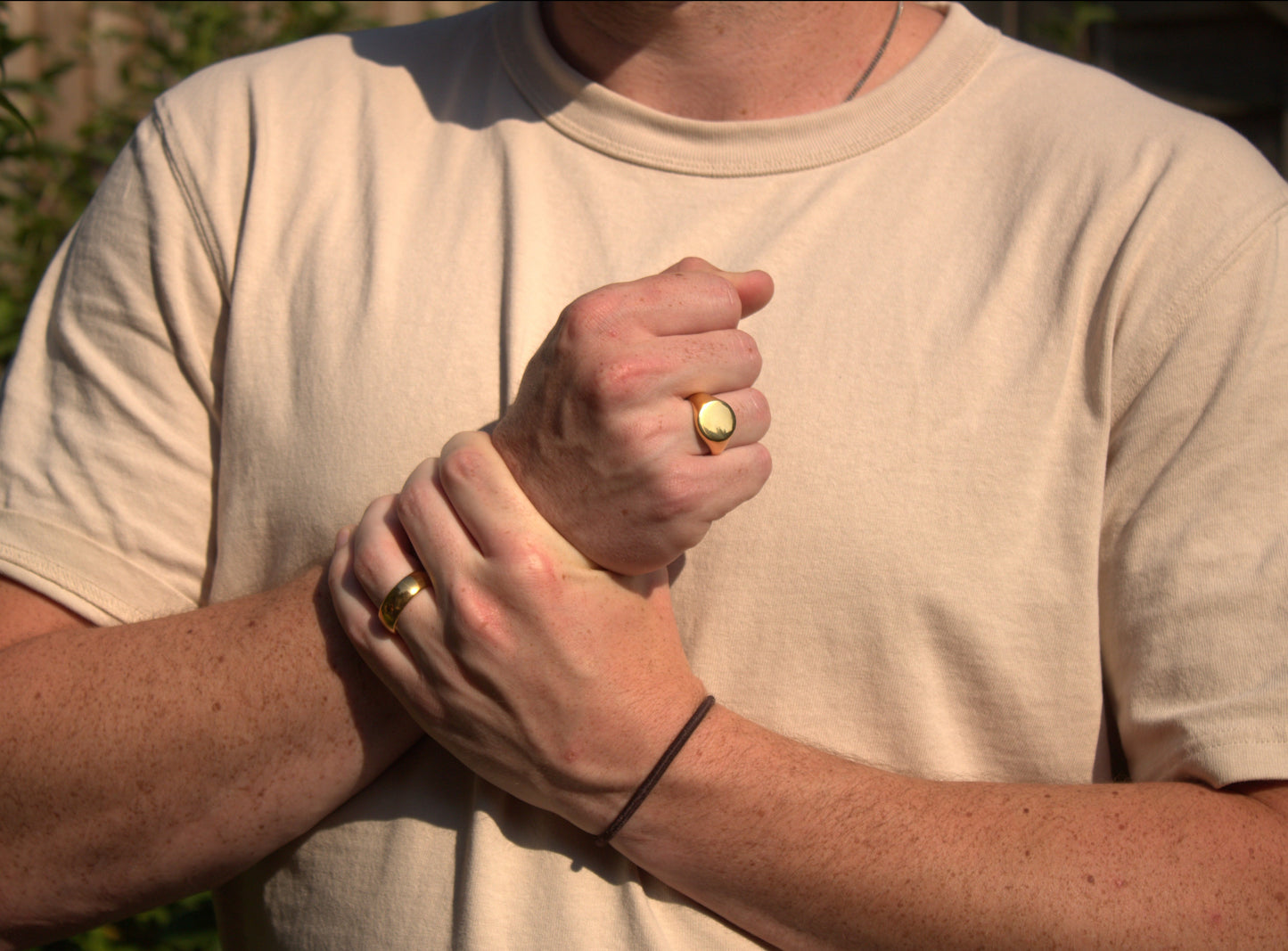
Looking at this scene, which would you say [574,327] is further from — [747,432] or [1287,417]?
[1287,417]

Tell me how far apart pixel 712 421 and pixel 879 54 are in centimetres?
75

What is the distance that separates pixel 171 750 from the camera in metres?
1.13

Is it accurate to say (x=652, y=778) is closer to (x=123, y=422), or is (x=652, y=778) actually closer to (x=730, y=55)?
(x=123, y=422)

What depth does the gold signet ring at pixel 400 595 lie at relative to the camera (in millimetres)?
1062

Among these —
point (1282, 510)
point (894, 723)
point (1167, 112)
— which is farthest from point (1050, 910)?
point (1167, 112)

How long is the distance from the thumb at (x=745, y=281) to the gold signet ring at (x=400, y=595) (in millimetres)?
405

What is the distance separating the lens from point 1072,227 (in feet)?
4.05

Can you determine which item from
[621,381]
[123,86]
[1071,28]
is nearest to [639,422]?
[621,381]

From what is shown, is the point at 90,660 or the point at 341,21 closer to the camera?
the point at 90,660

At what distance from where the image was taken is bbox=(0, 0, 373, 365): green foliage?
3045mm

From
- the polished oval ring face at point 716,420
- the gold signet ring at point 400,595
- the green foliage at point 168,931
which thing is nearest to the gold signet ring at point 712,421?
the polished oval ring face at point 716,420

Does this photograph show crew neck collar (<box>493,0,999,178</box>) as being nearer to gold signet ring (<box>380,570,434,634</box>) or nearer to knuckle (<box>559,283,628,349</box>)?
knuckle (<box>559,283,628,349</box>)

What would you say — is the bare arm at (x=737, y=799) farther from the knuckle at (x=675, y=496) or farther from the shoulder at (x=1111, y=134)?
the shoulder at (x=1111, y=134)

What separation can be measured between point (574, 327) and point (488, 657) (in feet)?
1.10
